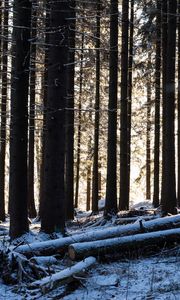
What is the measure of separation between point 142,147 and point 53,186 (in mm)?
23327

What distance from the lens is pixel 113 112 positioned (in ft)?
54.5

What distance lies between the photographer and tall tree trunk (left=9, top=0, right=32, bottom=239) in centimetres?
1131

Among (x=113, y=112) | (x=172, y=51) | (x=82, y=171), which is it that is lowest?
(x=82, y=171)

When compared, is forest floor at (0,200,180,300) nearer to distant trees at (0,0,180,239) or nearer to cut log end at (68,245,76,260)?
cut log end at (68,245,76,260)

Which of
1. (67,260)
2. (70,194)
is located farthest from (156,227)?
(70,194)

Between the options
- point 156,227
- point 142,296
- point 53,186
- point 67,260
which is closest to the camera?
point 142,296

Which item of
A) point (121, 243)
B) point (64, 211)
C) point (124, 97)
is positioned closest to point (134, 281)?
Answer: point (121, 243)

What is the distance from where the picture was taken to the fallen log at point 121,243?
8.20 m

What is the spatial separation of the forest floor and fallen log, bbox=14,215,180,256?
1.02ft

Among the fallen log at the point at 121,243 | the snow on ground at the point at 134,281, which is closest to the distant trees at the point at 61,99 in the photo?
the fallen log at the point at 121,243

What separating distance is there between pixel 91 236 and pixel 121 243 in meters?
0.67

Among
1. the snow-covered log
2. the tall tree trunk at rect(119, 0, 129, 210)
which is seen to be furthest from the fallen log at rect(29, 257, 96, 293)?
the tall tree trunk at rect(119, 0, 129, 210)

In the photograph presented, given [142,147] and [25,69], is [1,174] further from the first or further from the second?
[142,147]

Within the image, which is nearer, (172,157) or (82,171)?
(172,157)
